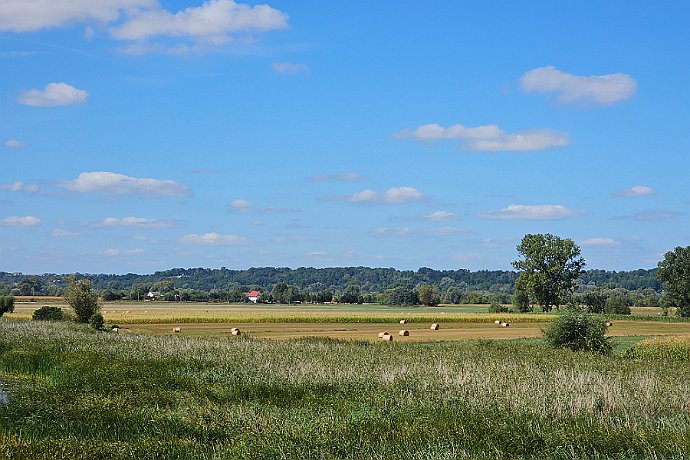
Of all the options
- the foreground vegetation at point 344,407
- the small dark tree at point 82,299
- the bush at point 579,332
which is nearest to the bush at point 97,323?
the small dark tree at point 82,299

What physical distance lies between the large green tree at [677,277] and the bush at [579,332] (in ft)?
252

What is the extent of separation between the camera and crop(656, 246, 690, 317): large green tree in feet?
358

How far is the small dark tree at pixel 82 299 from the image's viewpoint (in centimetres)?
6781

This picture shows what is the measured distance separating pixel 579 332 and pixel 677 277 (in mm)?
79044

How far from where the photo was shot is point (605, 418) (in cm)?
1823

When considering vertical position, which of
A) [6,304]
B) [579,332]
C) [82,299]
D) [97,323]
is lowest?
[97,323]

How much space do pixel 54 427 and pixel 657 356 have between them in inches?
1120

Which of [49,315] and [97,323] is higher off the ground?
[49,315]

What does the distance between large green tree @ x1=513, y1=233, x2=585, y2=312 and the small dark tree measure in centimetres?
7715

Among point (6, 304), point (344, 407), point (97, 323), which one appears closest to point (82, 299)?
point (97, 323)

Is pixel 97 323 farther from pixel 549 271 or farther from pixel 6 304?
pixel 549 271

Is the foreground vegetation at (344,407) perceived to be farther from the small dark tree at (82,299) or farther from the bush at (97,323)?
the small dark tree at (82,299)

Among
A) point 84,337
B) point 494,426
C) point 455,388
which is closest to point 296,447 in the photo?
point 494,426

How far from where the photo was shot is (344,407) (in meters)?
19.8
